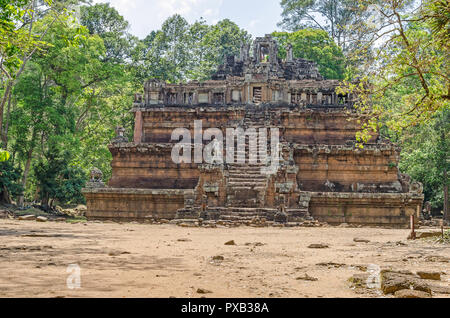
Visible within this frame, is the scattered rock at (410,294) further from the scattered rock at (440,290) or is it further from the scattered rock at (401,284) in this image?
the scattered rock at (440,290)

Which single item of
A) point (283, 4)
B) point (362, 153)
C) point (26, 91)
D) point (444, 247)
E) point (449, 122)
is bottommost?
point (444, 247)

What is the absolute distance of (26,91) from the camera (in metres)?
27.2

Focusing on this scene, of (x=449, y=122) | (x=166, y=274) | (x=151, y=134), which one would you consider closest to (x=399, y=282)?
(x=166, y=274)

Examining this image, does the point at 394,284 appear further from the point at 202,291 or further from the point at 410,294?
the point at 202,291

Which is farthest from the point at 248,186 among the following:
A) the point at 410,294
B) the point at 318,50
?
the point at 318,50

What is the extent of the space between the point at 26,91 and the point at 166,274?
24775mm

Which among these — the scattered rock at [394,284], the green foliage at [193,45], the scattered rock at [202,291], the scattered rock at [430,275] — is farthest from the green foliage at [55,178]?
the scattered rock at [394,284]

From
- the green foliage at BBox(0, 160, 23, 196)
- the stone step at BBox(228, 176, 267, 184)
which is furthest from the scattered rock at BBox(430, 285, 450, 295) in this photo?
the green foliage at BBox(0, 160, 23, 196)

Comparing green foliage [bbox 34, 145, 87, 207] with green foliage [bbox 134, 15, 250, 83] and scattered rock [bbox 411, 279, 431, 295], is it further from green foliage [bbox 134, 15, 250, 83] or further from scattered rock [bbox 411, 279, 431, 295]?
scattered rock [bbox 411, 279, 431, 295]

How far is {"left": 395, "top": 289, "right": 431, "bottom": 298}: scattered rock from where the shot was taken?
14.4 feet

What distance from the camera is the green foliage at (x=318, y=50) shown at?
143 feet

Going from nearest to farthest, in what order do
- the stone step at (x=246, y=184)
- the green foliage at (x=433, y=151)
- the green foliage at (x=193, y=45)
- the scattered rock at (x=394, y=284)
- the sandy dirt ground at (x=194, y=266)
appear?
the scattered rock at (x=394, y=284) → the sandy dirt ground at (x=194, y=266) → the stone step at (x=246, y=184) → the green foliage at (x=433, y=151) → the green foliage at (x=193, y=45)

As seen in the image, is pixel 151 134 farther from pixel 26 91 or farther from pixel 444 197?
pixel 444 197

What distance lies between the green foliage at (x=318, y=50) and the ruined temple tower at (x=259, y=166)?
16.1 meters
